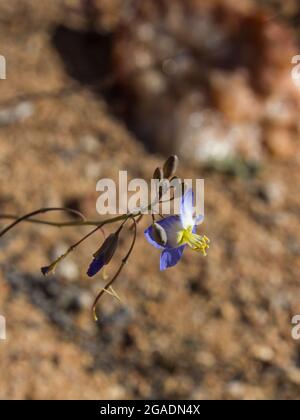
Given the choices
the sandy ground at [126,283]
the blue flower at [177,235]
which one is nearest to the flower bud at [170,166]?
the blue flower at [177,235]

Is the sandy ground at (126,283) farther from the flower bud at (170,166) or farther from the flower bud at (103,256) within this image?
the flower bud at (170,166)

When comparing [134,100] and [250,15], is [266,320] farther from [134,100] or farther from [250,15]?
[250,15]

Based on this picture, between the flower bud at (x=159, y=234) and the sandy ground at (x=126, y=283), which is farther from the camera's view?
the sandy ground at (x=126, y=283)

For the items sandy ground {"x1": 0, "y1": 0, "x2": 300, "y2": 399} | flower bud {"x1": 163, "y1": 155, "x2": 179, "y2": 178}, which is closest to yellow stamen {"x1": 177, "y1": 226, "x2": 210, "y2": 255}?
flower bud {"x1": 163, "y1": 155, "x2": 179, "y2": 178}

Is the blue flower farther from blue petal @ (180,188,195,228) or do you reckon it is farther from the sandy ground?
the sandy ground

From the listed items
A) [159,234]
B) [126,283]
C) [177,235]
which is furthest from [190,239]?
[126,283]
